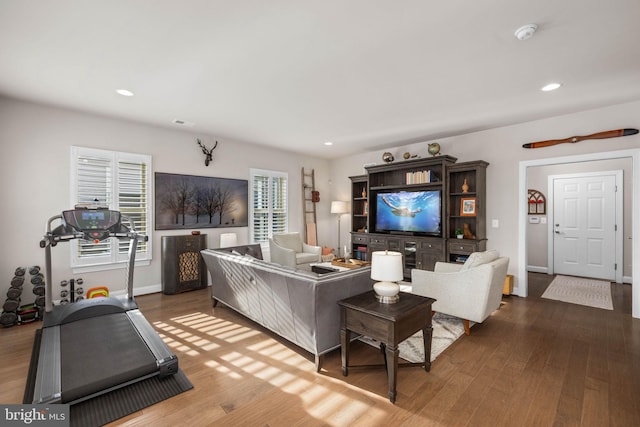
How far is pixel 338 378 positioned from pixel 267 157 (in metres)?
4.91

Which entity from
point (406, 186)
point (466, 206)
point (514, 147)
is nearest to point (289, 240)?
point (406, 186)

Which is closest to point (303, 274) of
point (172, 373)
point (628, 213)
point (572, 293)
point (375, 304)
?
point (375, 304)

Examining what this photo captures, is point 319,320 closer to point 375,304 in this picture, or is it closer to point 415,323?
point 375,304

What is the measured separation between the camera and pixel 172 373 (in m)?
2.36

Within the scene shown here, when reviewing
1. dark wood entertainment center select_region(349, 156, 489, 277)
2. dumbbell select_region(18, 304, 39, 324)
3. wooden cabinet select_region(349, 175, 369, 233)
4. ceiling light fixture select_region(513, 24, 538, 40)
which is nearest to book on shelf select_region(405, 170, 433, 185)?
dark wood entertainment center select_region(349, 156, 489, 277)

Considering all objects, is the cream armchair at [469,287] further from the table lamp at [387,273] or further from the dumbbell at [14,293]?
the dumbbell at [14,293]

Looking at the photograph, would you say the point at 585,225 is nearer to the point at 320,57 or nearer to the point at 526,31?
the point at 526,31

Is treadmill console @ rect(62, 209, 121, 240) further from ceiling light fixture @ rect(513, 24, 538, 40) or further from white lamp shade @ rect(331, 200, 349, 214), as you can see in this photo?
white lamp shade @ rect(331, 200, 349, 214)

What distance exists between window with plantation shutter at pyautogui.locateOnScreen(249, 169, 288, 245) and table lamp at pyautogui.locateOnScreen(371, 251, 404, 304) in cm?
409

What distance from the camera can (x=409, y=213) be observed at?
568 cm

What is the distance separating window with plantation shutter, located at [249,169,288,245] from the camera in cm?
607

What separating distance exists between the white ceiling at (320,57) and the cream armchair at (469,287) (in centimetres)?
200

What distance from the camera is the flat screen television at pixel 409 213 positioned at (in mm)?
5293

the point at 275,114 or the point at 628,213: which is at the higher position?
the point at 275,114
